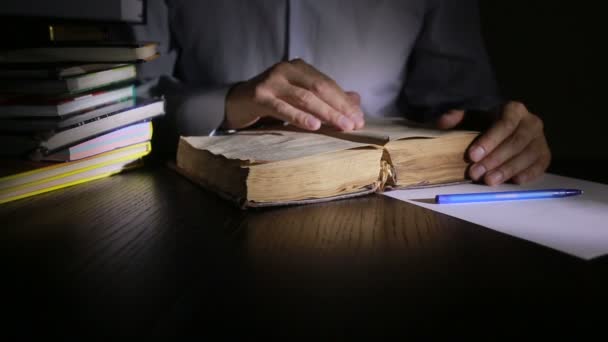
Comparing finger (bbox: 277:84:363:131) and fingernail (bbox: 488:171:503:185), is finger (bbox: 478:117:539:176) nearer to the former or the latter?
fingernail (bbox: 488:171:503:185)

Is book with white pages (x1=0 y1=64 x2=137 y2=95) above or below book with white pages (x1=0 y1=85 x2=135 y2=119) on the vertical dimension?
above

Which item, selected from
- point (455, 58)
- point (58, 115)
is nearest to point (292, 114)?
point (58, 115)

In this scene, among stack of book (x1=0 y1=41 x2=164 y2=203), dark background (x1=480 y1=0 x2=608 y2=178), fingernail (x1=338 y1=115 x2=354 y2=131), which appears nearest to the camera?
stack of book (x1=0 y1=41 x2=164 y2=203)

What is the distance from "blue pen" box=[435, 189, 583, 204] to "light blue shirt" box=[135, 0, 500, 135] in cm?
75

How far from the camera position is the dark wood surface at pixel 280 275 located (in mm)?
388

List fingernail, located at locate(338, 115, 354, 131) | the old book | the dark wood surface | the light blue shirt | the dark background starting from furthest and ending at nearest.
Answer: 1. the dark background
2. the light blue shirt
3. fingernail, located at locate(338, 115, 354, 131)
4. the old book
5. the dark wood surface

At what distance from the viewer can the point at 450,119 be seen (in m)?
0.94

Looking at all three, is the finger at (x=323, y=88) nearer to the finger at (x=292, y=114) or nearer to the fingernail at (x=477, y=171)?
the finger at (x=292, y=114)

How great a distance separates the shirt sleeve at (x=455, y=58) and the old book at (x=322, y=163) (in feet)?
2.33

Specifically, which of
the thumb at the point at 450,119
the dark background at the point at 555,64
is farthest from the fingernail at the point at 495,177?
the dark background at the point at 555,64

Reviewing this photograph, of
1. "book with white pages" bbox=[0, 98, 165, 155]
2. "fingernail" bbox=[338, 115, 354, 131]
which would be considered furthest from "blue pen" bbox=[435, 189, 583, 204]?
"book with white pages" bbox=[0, 98, 165, 155]

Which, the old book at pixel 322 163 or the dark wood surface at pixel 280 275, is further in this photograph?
the old book at pixel 322 163

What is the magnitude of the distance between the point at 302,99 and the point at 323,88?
44 millimetres

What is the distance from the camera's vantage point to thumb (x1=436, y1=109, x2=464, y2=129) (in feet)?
3.06
